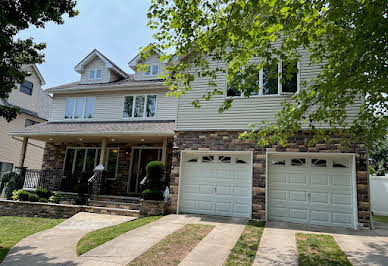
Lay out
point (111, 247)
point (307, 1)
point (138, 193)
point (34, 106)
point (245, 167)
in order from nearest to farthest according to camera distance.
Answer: point (307, 1), point (111, 247), point (245, 167), point (138, 193), point (34, 106)

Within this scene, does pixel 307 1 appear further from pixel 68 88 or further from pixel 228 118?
pixel 68 88

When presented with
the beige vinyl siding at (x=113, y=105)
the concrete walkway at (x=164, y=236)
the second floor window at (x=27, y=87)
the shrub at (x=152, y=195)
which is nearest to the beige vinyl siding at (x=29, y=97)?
the second floor window at (x=27, y=87)

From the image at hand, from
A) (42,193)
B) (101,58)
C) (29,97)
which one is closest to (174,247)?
(42,193)

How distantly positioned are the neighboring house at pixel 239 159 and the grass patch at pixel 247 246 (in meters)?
1.42

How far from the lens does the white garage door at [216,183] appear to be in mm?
9758

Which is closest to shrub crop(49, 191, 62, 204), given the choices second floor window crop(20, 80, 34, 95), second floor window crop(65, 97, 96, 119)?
second floor window crop(65, 97, 96, 119)

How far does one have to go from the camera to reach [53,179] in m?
13.5

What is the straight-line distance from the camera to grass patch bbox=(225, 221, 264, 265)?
17.7 ft

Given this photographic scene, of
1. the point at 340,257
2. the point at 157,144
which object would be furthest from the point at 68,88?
the point at 340,257

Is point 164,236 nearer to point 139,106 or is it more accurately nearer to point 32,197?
point 32,197

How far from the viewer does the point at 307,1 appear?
15.5 ft

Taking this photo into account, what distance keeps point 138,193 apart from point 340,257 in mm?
9918

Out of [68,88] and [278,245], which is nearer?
[278,245]

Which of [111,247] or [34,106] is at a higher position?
[34,106]
